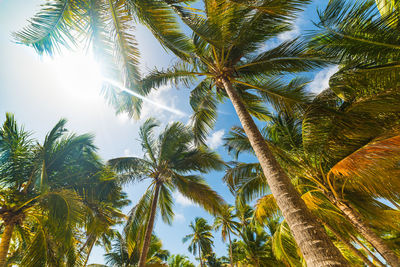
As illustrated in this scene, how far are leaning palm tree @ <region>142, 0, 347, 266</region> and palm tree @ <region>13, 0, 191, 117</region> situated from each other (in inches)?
25.9

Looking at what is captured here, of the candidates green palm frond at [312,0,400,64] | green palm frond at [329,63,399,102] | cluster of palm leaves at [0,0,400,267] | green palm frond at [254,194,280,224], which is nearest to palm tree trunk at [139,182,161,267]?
cluster of palm leaves at [0,0,400,267]

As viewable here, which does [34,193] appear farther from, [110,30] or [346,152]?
[346,152]

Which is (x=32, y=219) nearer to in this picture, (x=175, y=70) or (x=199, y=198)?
(x=199, y=198)

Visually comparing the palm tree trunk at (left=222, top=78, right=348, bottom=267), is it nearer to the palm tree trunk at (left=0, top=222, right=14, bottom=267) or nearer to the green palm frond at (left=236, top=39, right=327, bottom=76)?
the green palm frond at (left=236, top=39, right=327, bottom=76)

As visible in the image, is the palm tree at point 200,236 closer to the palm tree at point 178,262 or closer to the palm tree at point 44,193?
the palm tree at point 178,262

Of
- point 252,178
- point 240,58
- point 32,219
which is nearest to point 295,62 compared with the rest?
point 240,58

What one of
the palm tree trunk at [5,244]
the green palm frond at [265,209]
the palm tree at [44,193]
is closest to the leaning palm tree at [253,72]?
the green palm frond at [265,209]

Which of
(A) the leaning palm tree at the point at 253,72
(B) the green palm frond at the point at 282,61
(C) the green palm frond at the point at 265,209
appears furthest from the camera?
(C) the green palm frond at the point at 265,209

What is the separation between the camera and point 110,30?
415cm

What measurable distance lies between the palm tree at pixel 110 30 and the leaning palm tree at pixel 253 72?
0.66 metres

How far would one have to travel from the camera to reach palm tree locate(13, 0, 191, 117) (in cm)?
358

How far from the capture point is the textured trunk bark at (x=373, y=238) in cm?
391

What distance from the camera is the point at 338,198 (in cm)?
513

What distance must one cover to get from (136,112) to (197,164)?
4.78 m
